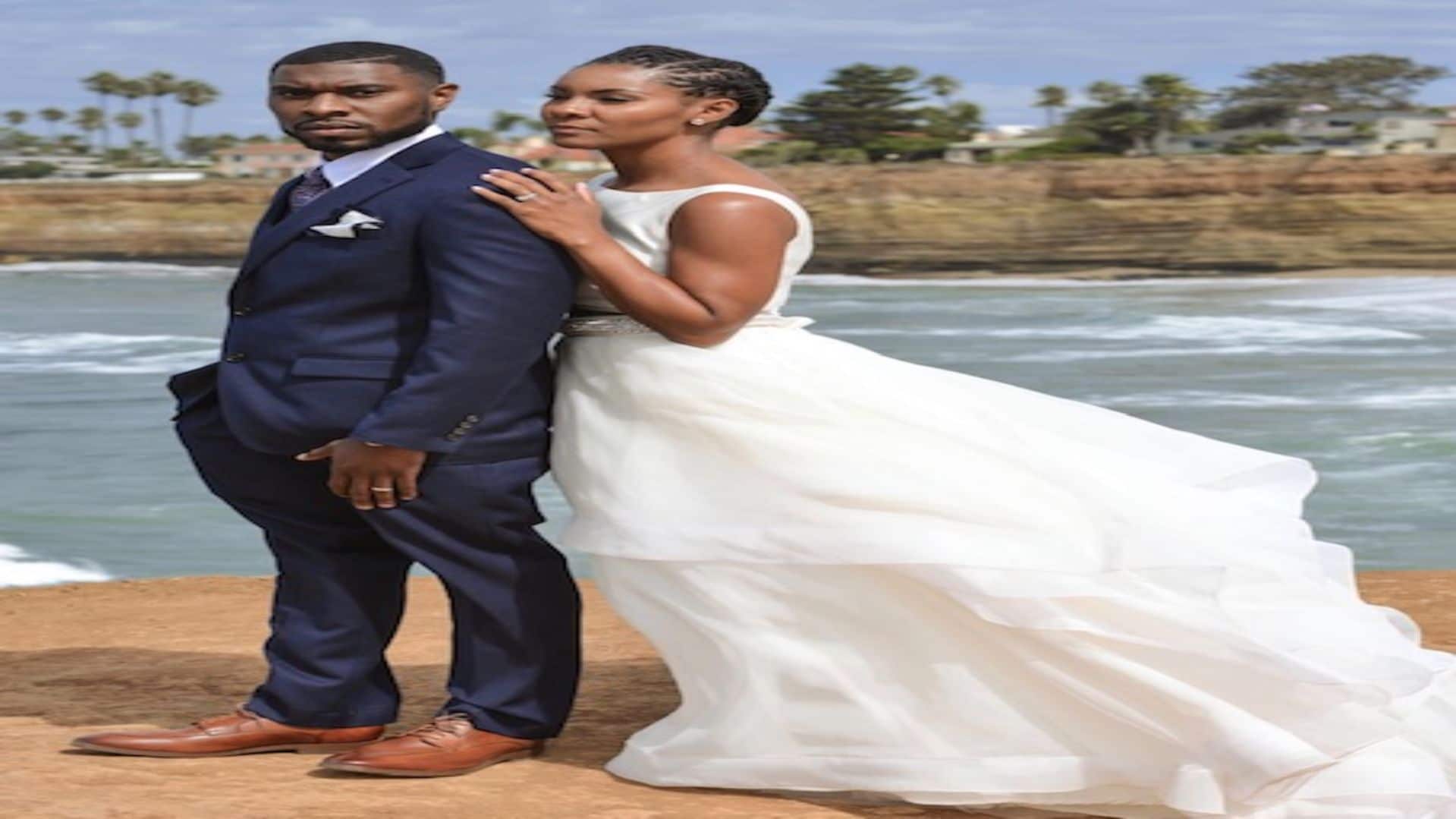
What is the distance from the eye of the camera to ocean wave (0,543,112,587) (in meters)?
11.2

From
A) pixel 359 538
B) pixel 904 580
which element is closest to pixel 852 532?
pixel 904 580

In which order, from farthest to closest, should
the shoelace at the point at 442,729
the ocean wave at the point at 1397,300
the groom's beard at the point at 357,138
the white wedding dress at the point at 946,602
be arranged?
1. the ocean wave at the point at 1397,300
2. the shoelace at the point at 442,729
3. the groom's beard at the point at 357,138
4. the white wedding dress at the point at 946,602

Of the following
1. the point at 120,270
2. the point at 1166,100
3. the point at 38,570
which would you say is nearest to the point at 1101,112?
the point at 1166,100

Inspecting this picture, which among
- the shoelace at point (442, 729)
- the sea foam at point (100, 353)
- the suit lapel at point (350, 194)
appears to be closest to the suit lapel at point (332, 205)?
the suit lapel at point (350, 194)

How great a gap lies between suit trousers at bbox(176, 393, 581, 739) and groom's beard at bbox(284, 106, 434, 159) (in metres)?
0.51

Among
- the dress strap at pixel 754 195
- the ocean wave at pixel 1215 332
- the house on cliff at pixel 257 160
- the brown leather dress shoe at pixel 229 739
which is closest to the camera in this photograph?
the dress strap at pixel 754 195

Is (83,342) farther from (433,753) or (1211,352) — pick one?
(433,753)

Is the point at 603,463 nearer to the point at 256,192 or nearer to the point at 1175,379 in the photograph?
the point at 1175,379

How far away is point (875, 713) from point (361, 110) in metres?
1.26

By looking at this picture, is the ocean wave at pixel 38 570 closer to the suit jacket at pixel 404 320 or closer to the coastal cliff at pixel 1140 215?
the suit jacket at pixel 404 320

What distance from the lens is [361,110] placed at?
3551mm

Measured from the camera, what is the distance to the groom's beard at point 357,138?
358 centimetres

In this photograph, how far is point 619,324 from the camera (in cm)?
355

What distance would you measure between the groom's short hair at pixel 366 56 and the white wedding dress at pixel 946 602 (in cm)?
37
